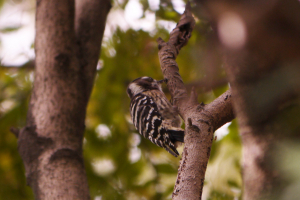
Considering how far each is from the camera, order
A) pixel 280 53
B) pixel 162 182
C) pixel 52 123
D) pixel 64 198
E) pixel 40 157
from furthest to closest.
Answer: pixel 162 182 < pixel 52 123 < pixel 40 157 < pixel 64 198 < pixel 280 53

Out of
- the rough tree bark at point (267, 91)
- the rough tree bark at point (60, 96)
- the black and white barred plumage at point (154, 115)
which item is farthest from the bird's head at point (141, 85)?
the rough tree bark at point (267, 91)

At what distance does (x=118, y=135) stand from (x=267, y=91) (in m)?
2.92

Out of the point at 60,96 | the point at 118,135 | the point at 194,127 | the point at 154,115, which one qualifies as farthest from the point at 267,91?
the point at 118,135

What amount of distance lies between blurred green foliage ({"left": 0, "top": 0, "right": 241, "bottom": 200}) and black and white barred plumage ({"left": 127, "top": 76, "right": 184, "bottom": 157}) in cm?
14

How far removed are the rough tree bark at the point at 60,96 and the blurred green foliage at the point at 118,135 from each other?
2.40 feet

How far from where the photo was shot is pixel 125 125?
11.7 ft

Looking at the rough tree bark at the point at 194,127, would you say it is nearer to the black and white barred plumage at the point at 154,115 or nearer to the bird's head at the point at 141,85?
the black and white barred plumage at the point at 154,115

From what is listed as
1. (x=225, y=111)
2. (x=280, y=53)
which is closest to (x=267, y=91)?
(x=280, y=53)

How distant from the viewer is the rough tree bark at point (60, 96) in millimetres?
2033

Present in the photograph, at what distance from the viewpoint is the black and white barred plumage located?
2.87 m

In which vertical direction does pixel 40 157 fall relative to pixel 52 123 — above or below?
below

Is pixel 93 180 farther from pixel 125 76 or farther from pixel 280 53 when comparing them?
pixel 280 53

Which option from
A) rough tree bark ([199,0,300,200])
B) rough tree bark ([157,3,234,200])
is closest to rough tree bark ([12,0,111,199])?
rough tree bark ([157,3,234,200])

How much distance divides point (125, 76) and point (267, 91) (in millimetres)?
3085
